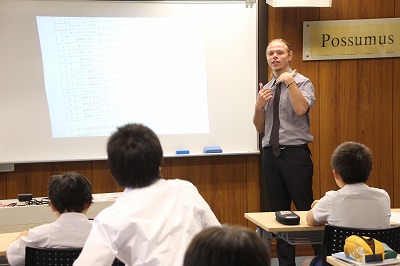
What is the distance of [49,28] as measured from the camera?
487 cm

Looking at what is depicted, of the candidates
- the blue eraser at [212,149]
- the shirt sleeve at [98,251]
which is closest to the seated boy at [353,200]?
the shirt sleeve at [98,251]

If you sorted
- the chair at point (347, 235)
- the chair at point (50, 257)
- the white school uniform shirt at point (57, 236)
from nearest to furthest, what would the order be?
the chair at point (50, 257) < the white school uniform shirt at point (57, 236) < the chair at point (347, 235)

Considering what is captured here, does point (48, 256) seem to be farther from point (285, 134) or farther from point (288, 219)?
point (285, 134)

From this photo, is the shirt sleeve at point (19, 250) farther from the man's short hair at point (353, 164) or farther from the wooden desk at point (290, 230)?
the man's short hair at point (353, 164)

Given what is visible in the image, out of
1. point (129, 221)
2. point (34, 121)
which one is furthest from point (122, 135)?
point (34, 121)

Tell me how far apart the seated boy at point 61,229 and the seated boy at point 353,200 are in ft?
4.10

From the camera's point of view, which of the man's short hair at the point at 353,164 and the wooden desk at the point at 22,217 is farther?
the wooden desk at the point at 22,217

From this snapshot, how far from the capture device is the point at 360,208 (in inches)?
120

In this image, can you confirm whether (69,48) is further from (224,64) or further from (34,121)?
(224,64)

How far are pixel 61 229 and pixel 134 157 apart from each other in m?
0.84

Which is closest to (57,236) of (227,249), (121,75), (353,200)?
(353,200)

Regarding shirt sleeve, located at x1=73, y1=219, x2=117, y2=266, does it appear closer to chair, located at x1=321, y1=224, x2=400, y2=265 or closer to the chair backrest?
the chair backrest

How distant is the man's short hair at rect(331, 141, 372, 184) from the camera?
3109mm

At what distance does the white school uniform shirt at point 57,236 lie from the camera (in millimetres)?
2648
